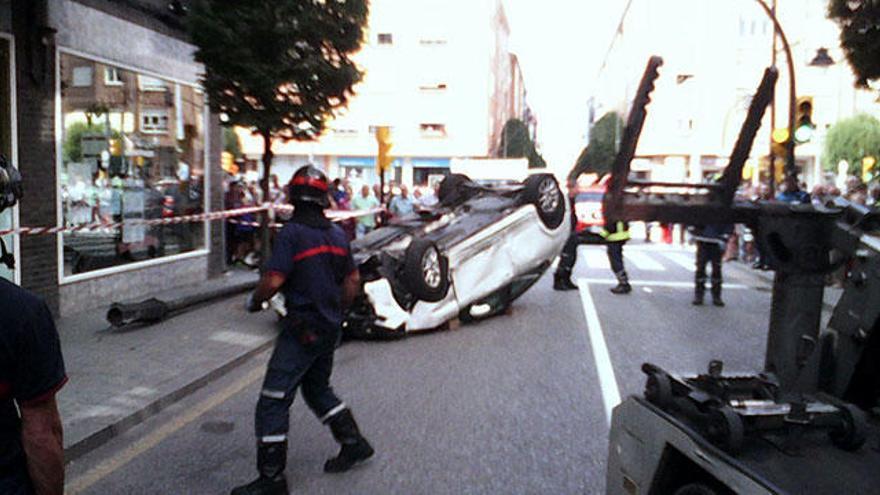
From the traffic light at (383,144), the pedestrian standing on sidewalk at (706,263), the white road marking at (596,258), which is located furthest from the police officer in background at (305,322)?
the white road marking at (596,258)

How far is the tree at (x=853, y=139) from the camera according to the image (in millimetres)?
50031

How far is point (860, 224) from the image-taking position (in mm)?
3508

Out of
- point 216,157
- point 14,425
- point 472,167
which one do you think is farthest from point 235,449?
point 472,167

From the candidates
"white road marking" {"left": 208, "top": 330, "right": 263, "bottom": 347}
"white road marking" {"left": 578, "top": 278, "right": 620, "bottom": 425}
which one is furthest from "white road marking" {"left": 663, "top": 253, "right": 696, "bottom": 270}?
"white road marking" {"left": 208, "top": 330, "right": 263, "bottom": 347}

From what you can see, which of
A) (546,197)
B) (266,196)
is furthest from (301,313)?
(266,196)

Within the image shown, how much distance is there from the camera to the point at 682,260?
1992cm

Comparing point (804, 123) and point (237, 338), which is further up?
point (804, 123)

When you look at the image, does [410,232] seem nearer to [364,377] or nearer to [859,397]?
[364,377]

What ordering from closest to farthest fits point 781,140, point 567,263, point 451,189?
point 451,189 < point 567,263 < point 781,140

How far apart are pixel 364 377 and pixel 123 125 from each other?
6085 millimetres

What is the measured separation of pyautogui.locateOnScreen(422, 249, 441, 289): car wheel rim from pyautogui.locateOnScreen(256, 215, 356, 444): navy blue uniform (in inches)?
154

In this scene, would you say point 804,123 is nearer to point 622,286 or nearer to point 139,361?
point 622,286

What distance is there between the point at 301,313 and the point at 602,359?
13.9 feet

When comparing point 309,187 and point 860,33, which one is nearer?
point 309,187
